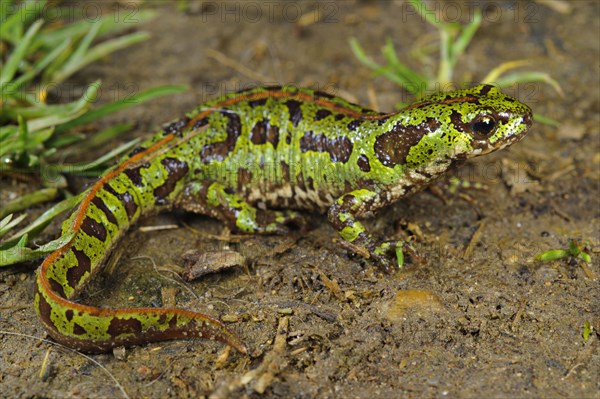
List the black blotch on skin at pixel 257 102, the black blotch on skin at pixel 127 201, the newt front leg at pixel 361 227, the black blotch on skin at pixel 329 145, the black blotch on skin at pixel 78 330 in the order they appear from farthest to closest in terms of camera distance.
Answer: the black blotch on skin at pixel 257 102 → the black blotch on skin at pixel 329 145 → the black blotch on skin at pixel 127 201 → the newt front leg at pixel 361 227 → the black blotch on skin at pixel 78 330

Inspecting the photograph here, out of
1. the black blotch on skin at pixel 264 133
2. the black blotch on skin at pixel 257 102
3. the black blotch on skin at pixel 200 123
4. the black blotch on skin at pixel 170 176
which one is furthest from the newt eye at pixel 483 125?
the black blotch on skin at pixel 170 176

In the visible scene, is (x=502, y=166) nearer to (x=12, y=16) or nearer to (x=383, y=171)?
(x=383, y=171)

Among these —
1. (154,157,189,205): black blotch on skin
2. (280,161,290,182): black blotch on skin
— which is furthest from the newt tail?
(280,161,290,182): black blotch on skin

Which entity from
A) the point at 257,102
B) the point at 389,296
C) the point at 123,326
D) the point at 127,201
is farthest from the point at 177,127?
the point at 389,296

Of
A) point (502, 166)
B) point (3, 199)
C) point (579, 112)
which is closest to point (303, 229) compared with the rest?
point (502, 166)

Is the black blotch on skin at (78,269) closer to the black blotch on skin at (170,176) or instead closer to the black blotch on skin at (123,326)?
the black blotch on skin at (123,326)

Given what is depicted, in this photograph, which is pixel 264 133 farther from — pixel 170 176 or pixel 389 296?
pixel 389 296
